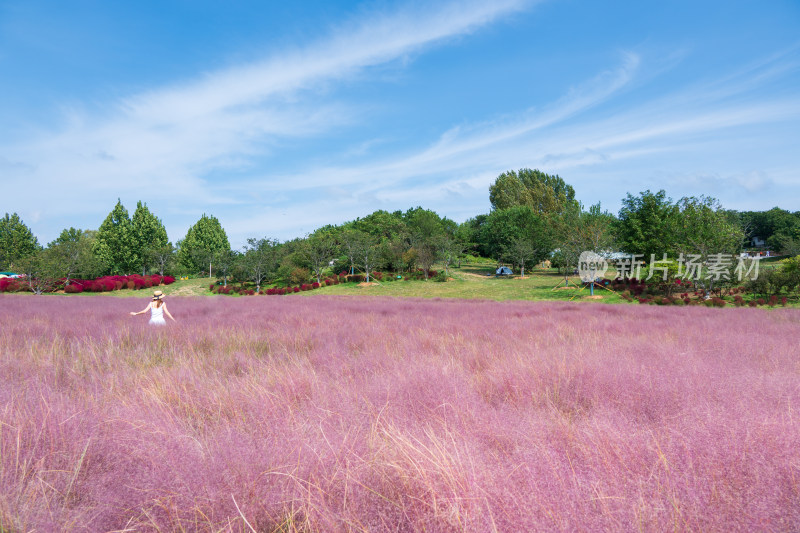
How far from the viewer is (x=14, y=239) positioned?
56656mm

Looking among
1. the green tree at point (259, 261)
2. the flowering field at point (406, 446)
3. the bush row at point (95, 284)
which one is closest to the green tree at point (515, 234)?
the green tree at point (259, 261)

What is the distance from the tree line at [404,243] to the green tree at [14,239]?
181mm

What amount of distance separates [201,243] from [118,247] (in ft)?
37.9

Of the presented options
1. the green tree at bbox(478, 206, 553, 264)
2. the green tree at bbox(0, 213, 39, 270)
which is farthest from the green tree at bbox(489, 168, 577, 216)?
the green tree at bbox(0, 213, 39, 270)

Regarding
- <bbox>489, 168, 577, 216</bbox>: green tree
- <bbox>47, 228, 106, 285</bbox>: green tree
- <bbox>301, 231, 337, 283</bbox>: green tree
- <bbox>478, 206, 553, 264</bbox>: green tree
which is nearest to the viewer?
<bbox>47, 228, 106, 285</bbox>: green tree

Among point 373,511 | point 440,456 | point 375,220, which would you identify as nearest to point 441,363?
point 440,456

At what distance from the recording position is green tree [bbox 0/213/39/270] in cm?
5603

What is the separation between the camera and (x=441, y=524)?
1735mm

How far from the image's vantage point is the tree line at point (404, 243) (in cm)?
2950

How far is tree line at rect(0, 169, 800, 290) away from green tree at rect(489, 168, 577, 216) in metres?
0.20

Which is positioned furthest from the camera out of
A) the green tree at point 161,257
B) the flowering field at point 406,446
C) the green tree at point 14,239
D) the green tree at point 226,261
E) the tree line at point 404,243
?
the green tree at point 14,239

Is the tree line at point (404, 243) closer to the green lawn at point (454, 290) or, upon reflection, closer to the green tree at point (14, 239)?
the green tree at point (14, 239)

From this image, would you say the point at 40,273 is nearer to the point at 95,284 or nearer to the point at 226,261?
the point at 95,284

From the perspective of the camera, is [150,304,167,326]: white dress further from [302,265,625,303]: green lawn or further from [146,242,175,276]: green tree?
[146,242,175,276]: green tree
